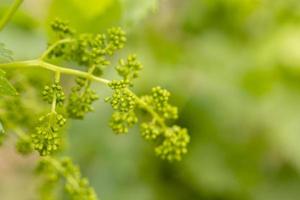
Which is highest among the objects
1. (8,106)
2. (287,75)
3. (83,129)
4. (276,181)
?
(287,75)

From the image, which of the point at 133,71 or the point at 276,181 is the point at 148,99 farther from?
the point at 276,181

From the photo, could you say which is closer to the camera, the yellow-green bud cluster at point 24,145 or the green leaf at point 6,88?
the green leaf at point 6,88


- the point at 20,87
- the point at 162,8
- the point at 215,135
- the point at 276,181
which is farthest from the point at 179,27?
the point at 20,87

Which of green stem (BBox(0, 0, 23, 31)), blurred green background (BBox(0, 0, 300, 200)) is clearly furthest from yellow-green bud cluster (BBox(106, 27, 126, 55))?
blurred green background (BBox(0, 0, 300, 200))

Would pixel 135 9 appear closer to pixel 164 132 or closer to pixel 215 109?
pixel 164 132

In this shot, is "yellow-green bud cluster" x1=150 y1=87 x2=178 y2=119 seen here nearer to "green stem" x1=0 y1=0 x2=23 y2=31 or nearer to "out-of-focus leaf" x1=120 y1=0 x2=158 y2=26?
"green stem" x1=0 y1=0 x2=23 y2=31

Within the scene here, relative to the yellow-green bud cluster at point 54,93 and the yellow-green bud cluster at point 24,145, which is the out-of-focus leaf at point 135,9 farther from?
the yellow-green bud cluster at point 54,93

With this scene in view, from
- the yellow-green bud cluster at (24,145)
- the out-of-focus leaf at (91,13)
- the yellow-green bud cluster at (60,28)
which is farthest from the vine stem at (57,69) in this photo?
the out-of-focus leaf at (91,13)
